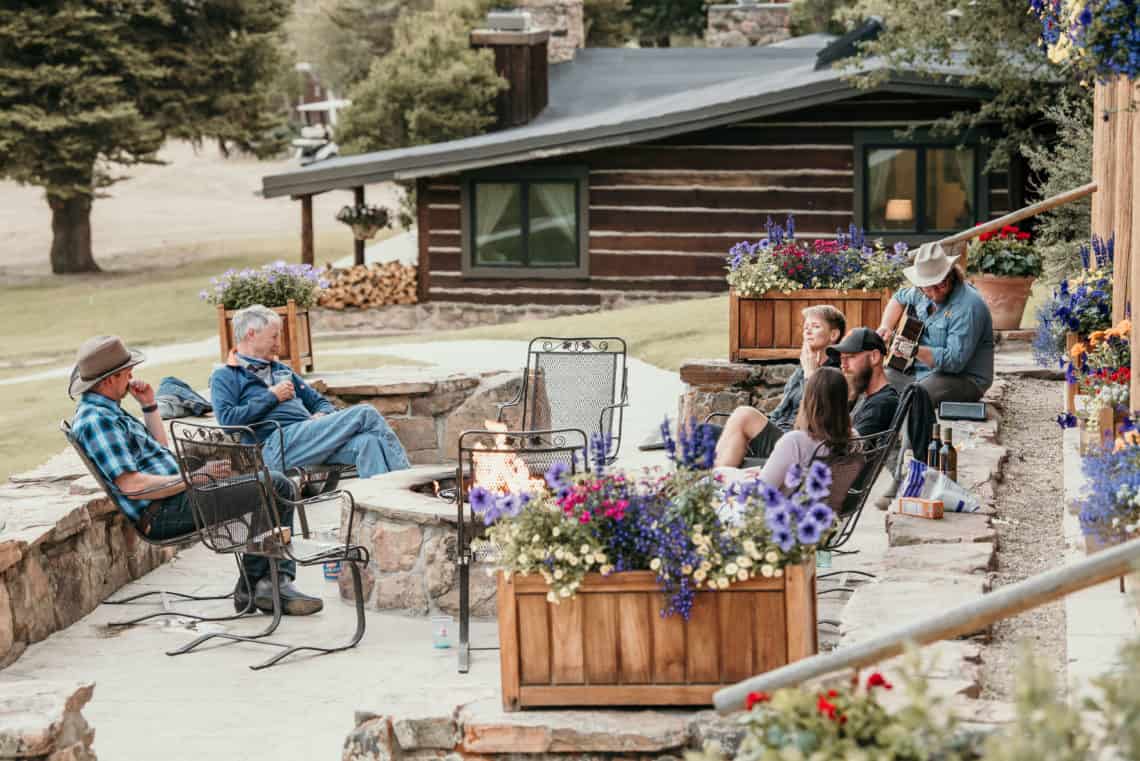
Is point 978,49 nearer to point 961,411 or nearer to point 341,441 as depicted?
point 961,411

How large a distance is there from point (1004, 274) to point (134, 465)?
7.22 metres

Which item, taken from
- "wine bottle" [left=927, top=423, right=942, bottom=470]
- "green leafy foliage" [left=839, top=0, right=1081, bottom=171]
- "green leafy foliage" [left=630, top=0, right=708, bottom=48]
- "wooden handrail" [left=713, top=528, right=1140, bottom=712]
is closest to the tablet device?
"wine bottle" [left=927, top=423, right=942, bottom=470]

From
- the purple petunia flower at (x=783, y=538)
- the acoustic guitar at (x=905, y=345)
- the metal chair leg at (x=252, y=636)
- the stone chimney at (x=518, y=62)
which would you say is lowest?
the metal chair leg at (x=252, y=636)

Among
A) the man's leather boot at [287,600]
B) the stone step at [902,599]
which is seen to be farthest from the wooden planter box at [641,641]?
the man's leather boot at [287,600]

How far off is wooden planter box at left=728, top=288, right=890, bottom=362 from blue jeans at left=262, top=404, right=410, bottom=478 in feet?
8.13

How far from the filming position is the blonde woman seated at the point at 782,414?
6824 millimetres

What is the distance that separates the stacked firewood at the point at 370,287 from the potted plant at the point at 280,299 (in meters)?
10.1

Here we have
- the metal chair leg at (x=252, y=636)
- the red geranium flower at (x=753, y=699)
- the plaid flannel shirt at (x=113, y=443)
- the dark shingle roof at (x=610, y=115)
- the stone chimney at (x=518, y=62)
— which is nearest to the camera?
the red geranium flower at (x=753, y=699)

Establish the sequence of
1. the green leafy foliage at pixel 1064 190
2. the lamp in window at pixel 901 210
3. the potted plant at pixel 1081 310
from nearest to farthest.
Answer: the potted plant at pixel 1081 310 < the green leafy foliage at pixel 1064 190 < the lamp in window at pixel 901 210

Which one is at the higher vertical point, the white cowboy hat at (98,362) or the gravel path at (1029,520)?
the white cowboy hat at (98,362)

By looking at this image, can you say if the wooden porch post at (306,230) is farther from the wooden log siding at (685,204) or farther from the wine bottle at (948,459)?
the wine bottle at (948,459)

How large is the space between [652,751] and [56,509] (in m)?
3.48

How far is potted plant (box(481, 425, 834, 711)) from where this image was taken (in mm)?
4102

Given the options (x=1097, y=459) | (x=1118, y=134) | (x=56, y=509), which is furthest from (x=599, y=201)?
(x=1097, y=459)
